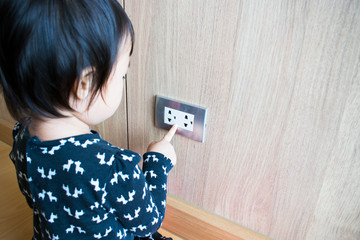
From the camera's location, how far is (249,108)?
56 centimetres

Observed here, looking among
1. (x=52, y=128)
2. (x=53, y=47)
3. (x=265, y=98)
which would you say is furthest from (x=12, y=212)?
(x=265, y=98)

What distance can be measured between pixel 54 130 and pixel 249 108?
1.13 feet

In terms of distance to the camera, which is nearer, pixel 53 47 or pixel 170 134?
pixel 53 47

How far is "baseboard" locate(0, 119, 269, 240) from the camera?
2.18ft

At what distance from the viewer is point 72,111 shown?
0.46m

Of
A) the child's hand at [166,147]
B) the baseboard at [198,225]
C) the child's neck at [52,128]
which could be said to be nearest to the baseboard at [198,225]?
the baseboard at [198,225]

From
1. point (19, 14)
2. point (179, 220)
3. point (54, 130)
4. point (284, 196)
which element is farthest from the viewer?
point (179, 220)

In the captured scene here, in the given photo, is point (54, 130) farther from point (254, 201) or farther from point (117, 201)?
point (254, 201)

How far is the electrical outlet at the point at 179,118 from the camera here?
0.64 m

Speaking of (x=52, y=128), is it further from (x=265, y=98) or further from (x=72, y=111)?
(x=265, y=98)

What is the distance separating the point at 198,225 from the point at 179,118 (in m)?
0.27

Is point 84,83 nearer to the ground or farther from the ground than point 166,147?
farther from the ground

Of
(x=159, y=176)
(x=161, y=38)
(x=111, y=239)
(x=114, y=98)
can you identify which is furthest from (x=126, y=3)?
(x=111, y=239)

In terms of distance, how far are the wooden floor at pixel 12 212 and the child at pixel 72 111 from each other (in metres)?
0.28
